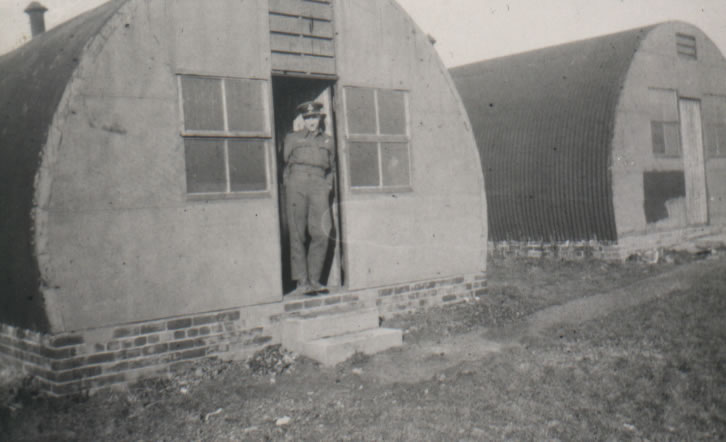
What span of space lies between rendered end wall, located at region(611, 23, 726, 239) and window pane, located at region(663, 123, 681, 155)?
18 cm

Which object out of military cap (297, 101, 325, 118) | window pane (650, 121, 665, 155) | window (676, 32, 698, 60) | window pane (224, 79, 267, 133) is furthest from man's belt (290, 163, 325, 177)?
window (676, 32, 698, 60)

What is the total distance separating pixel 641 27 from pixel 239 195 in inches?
433

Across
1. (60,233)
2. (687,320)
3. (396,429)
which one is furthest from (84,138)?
(687,320)

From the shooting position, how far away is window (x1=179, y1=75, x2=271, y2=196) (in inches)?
285

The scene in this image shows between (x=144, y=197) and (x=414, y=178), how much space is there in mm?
3695

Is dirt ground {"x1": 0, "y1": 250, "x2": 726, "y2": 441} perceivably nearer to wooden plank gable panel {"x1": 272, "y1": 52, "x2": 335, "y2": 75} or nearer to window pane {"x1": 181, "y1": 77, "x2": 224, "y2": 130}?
window pane {"x1": 181, "y1": 77, "x2": 224, "y2": 130}

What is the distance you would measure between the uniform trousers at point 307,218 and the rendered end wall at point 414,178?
0.96 ft

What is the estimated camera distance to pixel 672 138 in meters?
15.2

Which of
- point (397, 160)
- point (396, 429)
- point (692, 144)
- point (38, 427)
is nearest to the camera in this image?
point (396, 429)

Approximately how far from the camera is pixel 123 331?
670 centimetres

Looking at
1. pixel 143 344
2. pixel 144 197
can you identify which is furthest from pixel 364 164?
pixel 143 344

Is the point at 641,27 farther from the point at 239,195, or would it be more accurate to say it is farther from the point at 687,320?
the point at 239,195

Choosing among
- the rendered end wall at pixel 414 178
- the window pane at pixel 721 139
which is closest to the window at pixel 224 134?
the rendered end wall at pixel 414 178

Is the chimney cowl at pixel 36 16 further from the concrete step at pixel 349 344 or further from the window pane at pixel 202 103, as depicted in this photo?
the concrete step at pixel 349 344
